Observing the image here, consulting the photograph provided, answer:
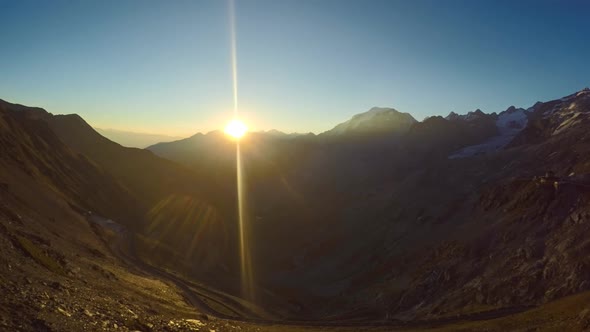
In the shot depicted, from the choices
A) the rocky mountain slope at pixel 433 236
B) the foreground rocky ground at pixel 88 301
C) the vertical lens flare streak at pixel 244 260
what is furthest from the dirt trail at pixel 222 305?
the vertical lens flare streak at pixel 244 260

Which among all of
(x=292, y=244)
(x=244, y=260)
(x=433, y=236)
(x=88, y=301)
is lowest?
(x=292, y=244)

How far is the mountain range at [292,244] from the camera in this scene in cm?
4100

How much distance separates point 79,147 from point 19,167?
7530 centimetres

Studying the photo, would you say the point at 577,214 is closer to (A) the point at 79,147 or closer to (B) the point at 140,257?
(B) the point at 140,257

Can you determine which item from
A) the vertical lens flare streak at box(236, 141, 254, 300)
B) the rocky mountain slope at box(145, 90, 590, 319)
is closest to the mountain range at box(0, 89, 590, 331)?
the rocky mountain slope at box(145, 90, 590, 319)

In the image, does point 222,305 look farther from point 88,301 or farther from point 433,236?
point 433,236

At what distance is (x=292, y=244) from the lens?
161375mm

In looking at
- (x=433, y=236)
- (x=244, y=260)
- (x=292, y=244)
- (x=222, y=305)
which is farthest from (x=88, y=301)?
(x=292, y=244)

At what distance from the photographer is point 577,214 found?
72.6 m

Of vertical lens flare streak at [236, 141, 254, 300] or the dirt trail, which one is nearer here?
the dirt trail

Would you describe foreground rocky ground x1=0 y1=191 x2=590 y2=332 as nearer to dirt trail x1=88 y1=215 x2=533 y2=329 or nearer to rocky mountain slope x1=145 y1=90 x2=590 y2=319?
dirt trail x1=88 y1=215 x2=533 y2=329

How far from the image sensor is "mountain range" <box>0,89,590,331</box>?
4100cm

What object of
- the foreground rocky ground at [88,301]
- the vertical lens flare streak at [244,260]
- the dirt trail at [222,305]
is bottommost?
the vertical lens flare streak at [244,260]

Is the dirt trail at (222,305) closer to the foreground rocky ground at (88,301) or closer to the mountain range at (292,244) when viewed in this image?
the mountain range at (292,244)
